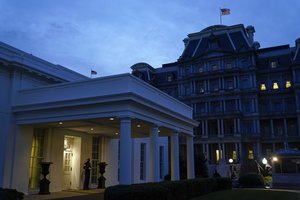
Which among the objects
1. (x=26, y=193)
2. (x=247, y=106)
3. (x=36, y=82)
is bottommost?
(x=26, y=193)

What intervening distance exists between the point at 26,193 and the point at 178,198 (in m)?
7.79

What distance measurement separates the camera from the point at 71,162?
20.3 m

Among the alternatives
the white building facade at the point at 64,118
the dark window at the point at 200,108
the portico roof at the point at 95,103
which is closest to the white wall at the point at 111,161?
the white building facade at the point at 64,118

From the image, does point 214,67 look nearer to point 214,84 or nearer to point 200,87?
point 214,84

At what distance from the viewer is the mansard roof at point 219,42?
57.1 m

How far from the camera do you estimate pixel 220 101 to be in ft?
188

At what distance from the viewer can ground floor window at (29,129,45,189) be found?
17.2 meters

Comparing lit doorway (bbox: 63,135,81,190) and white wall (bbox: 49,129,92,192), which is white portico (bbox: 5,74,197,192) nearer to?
white wall (bbox: 49,129,92,192)

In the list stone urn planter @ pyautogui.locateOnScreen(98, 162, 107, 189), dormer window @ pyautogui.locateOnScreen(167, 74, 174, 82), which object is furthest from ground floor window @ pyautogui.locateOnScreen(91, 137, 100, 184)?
dormer window @ pyautogui.locateOnScreen(167, 74, 174, 82)

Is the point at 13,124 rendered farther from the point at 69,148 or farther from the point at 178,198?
the point at 178,198

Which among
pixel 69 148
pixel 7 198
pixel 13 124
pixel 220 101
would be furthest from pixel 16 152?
pixel 220 101

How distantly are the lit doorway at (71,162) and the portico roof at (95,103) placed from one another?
12.9ft

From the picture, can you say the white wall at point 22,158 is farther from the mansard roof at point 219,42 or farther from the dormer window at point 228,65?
the mansard roof at point 219,42

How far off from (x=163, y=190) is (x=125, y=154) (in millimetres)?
2828
